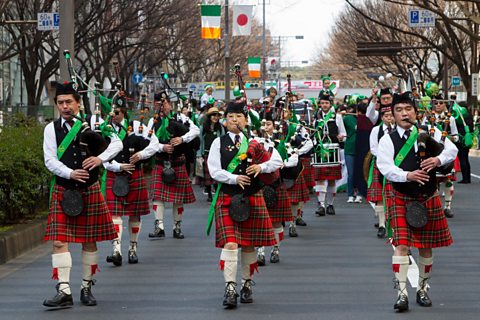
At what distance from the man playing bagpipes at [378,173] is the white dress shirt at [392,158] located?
11.8 feet

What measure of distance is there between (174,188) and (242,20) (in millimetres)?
21275

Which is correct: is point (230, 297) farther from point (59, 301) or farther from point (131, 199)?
point (131, 199)

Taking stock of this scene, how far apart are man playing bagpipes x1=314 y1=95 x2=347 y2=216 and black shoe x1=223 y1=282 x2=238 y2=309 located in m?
8.20

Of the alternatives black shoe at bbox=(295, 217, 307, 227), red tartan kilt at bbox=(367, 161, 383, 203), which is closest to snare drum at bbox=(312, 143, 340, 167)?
black shoe at bbox=(295, 217, 307, 227)

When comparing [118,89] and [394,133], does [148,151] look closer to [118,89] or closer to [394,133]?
[118,89]

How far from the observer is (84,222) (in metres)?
9.09

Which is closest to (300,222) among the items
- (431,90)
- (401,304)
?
(431,90)

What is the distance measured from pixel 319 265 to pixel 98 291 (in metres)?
2.64

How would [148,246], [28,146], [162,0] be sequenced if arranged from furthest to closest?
1. [162,0]
2. [28,146]
3. [148,246]

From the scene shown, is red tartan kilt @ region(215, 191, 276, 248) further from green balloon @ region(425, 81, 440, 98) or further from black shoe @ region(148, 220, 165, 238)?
green balloon @ region(425, 81, 440, 98)

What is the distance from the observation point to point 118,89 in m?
11.6

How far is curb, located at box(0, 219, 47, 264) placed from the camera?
11.7m

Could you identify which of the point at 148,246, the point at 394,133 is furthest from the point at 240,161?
the point at 148,246

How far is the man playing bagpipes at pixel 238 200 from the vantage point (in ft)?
29.0
